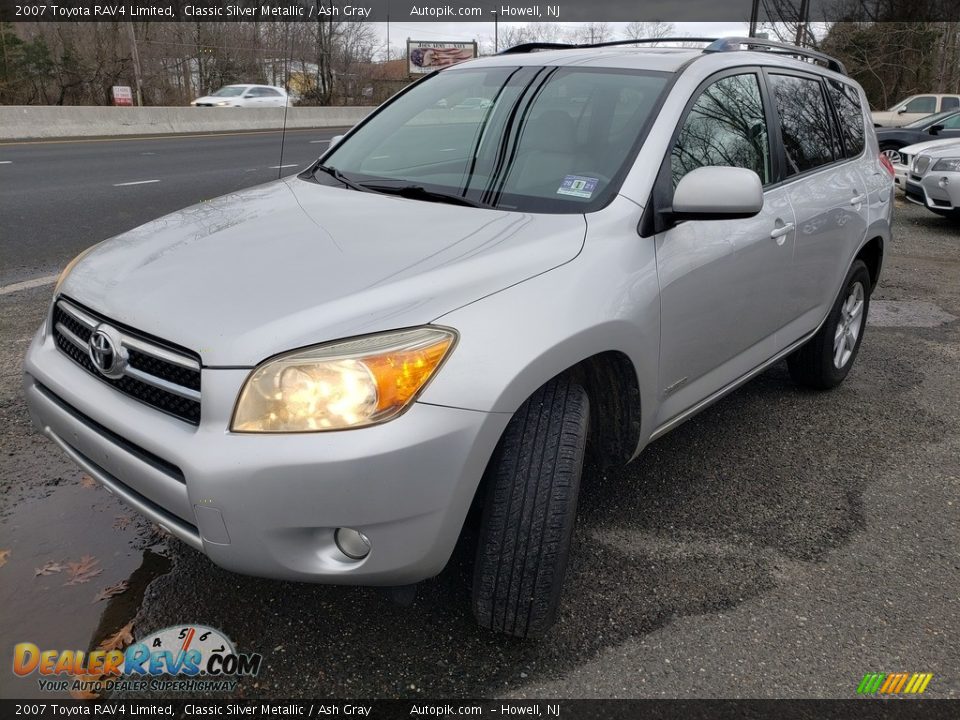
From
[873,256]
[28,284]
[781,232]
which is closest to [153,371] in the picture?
[781,232]

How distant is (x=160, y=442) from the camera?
1.97 metres

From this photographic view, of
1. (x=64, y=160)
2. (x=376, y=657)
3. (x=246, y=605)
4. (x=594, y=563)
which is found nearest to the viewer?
(x=376, y=657)

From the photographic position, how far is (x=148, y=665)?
2238mm

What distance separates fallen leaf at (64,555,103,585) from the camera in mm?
2551

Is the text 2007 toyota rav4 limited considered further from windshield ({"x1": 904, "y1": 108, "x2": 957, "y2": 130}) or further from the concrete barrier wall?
windshield ({"x1": 904, "y1": 108, "x2": 957, "y2": 130})

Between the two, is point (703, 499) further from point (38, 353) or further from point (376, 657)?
point (38, 353)

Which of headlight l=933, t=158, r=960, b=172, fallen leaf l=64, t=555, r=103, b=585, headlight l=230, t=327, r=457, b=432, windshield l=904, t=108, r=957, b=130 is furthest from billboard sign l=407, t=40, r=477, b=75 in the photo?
headlight l=230, t=327, r=457, b=432

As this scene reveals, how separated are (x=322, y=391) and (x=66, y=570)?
1314mm

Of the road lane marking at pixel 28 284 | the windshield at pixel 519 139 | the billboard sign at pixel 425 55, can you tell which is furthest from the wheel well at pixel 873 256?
the billboard sign at pixel 425 55

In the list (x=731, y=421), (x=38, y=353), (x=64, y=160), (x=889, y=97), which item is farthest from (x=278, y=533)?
(x=889, y=97)

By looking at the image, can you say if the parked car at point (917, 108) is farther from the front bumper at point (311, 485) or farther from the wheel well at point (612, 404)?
the front bumper at point (311, 485)

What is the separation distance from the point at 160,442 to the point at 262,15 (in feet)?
155

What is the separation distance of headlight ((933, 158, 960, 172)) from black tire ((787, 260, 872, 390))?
248 inches

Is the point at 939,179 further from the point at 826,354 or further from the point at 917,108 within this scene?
the point at 917,108
